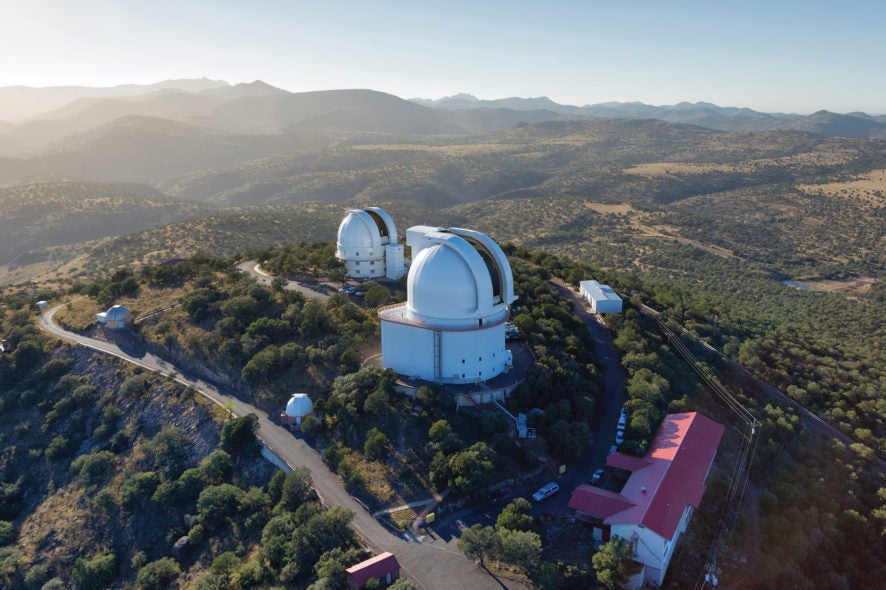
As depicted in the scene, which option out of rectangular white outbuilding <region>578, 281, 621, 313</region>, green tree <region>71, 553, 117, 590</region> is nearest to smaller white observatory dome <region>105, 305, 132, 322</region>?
green tree <region>71, 553, 117, 590</region>

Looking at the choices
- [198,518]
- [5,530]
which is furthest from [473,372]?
[5,530]

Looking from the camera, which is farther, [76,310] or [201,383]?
[76,310]

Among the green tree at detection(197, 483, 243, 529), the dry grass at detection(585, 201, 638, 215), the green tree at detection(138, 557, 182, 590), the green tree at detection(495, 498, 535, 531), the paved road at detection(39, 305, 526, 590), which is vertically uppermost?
the green tree at detection(495, 498, 535, 531)

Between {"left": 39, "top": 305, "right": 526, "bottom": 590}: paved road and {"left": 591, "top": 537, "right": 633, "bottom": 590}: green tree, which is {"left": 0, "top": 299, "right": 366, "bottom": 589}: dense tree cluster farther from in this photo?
{"left": 591, "top": 537, "right": 633, "bottom": 590}: green tree

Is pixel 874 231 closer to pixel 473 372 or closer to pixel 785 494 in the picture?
pixel 785 494

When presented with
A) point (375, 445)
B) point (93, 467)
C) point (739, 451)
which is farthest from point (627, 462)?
point (93, 467)
